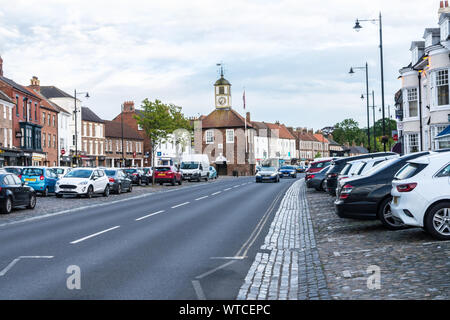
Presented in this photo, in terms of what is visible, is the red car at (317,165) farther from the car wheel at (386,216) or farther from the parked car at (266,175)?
the car wheel at (386,216)

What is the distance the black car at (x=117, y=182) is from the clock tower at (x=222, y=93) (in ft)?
230

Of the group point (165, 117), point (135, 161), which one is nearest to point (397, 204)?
point (165, 117)

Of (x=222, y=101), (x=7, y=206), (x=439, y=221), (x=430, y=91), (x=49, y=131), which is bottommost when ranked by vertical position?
(x=7, y=206)

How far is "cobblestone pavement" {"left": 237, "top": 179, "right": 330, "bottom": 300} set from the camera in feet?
23.0

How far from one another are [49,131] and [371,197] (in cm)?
5887

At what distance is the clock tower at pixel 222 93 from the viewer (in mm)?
105250

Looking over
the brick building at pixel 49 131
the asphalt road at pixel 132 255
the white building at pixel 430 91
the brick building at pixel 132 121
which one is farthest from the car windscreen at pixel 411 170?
the brick building at pixel 132 121

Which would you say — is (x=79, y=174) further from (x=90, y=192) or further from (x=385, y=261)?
(x=385, y=261)

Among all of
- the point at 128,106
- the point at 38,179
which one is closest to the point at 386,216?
the point at 38,179

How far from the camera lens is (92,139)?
272ft

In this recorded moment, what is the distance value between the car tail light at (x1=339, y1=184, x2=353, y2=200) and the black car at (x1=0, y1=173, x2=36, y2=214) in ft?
40.3
